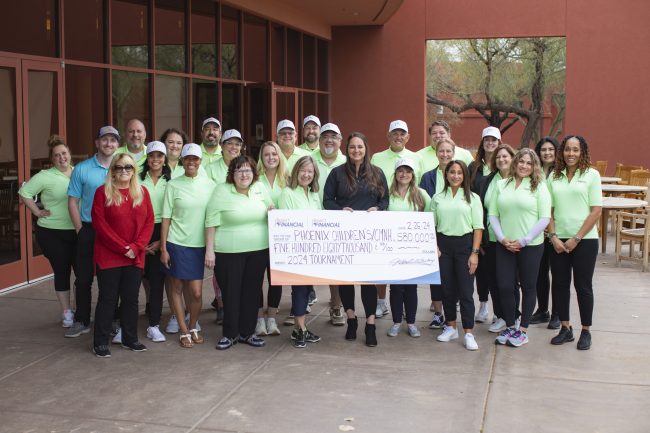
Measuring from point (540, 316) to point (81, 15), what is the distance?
672 cm

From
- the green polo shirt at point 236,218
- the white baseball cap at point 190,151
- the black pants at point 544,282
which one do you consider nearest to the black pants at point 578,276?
the black pants at point 544,282

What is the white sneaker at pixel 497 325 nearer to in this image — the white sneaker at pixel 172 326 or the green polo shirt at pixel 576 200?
the green polo shirt at pixel 576 200

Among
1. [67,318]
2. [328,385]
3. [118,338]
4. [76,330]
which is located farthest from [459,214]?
[67,318]

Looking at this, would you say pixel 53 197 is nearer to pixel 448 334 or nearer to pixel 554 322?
pixel 448 334

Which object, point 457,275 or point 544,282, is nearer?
point 457,275

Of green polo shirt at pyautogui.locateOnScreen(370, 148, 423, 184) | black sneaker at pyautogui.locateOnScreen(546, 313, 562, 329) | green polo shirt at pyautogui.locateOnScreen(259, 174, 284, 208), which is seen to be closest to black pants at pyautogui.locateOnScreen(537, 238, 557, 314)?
black sneaker at pyautogui.locateOnScreen(546, 313, 562, 329)

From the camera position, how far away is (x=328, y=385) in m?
6.16

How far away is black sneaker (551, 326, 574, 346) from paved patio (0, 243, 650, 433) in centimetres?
9

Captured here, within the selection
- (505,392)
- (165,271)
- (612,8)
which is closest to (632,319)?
(505,392)

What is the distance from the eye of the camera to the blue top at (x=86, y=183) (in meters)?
7.27

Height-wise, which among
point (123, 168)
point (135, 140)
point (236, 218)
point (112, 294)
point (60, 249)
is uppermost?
point (135, 140)

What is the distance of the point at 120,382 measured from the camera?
6207 millimetres

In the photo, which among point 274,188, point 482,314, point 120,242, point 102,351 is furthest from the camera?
point 482,314

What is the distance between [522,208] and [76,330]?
3.99 meters
